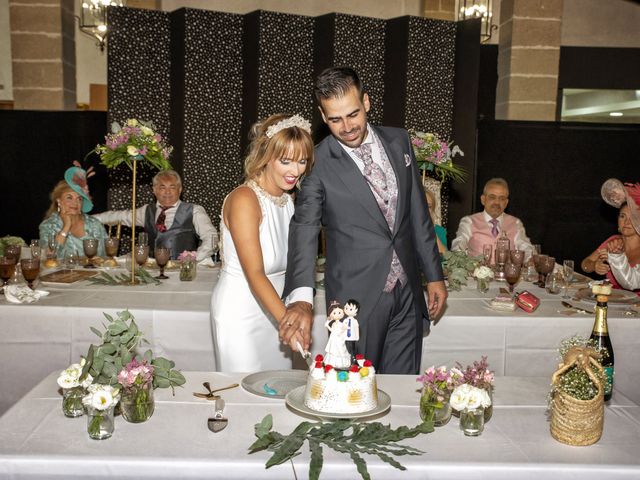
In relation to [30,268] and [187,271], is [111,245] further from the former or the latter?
[30,268]

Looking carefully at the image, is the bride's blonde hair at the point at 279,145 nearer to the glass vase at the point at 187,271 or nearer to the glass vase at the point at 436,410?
the glass vase at the point at 436,410

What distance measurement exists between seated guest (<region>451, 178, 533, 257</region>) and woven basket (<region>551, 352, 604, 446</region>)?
3521mm

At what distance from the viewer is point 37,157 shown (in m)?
6.59

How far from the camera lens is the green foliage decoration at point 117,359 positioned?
5.37 feet

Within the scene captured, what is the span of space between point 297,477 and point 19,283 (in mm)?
2301

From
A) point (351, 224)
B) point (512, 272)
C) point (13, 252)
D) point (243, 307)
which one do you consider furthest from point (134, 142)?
point (512, 272)

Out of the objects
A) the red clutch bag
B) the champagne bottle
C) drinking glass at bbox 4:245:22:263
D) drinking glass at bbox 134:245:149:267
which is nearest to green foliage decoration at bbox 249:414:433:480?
the champagne bottle

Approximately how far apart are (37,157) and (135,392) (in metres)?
5.69

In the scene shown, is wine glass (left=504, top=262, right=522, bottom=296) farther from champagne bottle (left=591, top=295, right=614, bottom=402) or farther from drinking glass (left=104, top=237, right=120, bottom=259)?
drinking glass (left=104, top=237, right=120, bottom=259)

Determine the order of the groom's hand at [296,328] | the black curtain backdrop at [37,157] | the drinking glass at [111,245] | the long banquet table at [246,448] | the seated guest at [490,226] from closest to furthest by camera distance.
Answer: the long banquet table at [246,448], the groom's hand at [296,328], the drinking glass at [111,245], the seated guest at [490,226], the black curtain backdrop at [37,157]

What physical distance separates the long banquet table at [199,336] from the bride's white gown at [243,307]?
14.8 inches

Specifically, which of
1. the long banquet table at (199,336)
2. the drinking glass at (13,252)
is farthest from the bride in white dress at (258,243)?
the drinking glass at (13,252)

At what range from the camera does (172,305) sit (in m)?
3.03

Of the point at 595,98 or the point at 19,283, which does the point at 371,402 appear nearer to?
the point at 19,283
